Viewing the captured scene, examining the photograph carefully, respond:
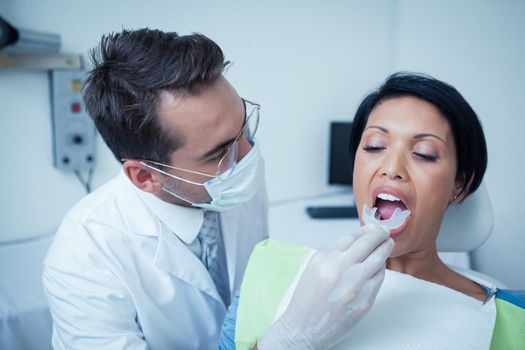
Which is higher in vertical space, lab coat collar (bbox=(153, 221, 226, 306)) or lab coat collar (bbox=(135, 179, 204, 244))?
lab coat collar (bbox=(135, 179, 204, 244))

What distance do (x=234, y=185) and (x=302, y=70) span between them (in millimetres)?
1291

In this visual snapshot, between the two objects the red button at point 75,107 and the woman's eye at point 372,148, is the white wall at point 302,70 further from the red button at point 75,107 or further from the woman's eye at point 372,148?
the woman's eye at point 372,148

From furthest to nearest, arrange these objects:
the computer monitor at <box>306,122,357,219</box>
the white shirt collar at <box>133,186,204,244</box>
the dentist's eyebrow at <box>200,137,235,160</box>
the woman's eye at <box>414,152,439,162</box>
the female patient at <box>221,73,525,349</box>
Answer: the computer monitor at <box>306,122,357,219</box>
the white shirt collar at <box>133,186,204,244</box>
the dentist's eyebrow at <box>200,137,235,160</box>
the woman's eye at <box>414,152,439,162</box>
the female patient at <box>221,73,525,349</box>

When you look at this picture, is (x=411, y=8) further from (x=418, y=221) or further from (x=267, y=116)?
(x=418, y=221)

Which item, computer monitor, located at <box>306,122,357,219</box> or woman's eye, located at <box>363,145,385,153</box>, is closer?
woman's eye, located at <box>363,145,385,153</box>

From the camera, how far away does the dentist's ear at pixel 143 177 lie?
1.10 m

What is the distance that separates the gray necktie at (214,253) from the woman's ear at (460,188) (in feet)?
2.51

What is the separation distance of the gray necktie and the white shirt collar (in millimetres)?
73

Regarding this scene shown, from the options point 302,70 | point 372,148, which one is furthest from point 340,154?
point 372,148

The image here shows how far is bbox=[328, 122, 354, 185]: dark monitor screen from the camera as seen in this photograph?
2.33m

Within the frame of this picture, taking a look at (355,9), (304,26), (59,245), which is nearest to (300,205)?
(304,26)

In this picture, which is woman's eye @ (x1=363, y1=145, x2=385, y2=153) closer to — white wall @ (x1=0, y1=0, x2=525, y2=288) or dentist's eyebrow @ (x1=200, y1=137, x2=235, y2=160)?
dentist's eyebrow @ (x1=200, y1=137, x2=235, y2=160)

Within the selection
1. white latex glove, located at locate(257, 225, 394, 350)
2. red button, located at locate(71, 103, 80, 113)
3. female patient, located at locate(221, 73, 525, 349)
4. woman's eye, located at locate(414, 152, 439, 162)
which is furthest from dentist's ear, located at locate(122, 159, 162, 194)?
red button, located at locate(71, 103, 80, 113)

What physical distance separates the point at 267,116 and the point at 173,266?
1291 millimetres
